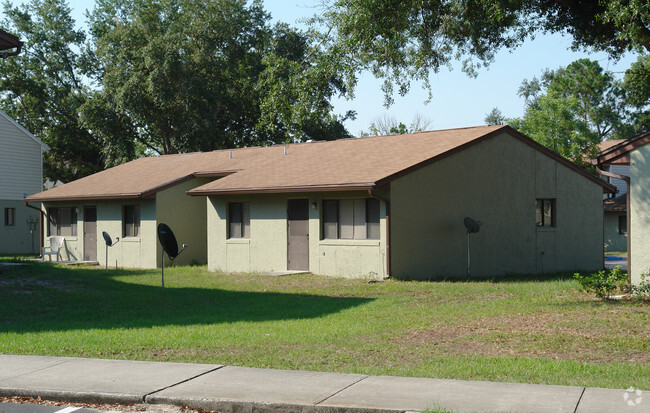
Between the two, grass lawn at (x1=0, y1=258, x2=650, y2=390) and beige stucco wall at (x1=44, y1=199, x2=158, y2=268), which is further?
beige stucco wall at (x1=44, y1=199, x2=158, y2=268)

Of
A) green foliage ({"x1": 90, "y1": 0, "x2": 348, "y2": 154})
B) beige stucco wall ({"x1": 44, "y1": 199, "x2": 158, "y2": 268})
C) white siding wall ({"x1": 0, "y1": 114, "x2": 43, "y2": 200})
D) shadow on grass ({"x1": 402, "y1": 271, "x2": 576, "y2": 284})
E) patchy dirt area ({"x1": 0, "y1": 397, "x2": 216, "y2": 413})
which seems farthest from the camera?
green foliage ({"x1": 90, "y1": 0, "x2": 348, "y2": 154})

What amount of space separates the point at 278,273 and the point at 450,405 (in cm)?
1564

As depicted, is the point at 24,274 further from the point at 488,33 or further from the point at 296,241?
the point at 488,33

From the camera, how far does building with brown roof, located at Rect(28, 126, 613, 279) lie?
20.5 meters

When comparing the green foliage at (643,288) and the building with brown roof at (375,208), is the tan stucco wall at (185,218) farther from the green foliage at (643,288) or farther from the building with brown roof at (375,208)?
the green foliage at (643,288)

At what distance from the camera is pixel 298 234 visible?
22156mm

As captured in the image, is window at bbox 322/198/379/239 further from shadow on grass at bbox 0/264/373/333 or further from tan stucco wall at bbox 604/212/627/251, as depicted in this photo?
tan stucco wall at bbox 604/212/627/251

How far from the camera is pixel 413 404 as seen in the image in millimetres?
6422

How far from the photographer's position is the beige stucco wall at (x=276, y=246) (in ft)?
67.0

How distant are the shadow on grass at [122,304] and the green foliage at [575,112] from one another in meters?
30.7

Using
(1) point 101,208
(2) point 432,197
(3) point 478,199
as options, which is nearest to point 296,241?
(2) point 432,197

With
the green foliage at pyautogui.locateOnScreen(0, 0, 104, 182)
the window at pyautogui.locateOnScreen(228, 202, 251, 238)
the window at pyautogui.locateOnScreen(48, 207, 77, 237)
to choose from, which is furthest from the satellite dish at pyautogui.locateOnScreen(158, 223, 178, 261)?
the green foliage at pyautogui.locateOnScreen(0, 0, 104, 182)

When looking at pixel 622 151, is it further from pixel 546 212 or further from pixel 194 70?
pixel 194 70

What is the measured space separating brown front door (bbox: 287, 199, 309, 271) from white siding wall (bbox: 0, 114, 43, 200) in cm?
2008
